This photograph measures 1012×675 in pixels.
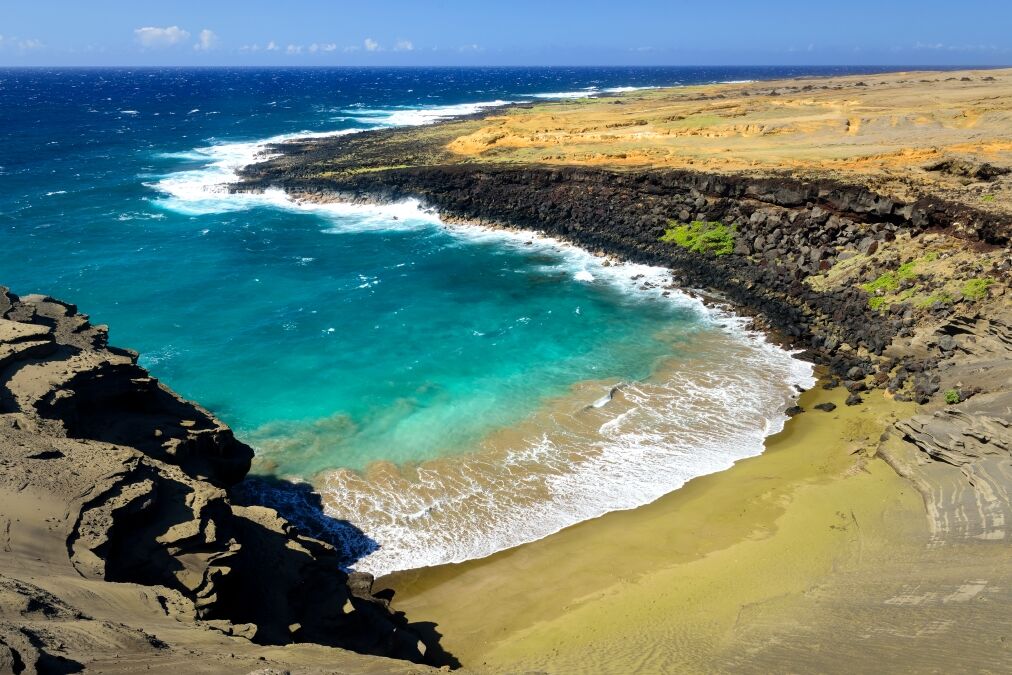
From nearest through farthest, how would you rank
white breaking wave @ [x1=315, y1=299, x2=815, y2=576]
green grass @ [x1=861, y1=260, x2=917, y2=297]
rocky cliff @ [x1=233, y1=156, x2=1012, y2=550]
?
white breaking wave @ [x1=315, y1=299, x2=815, y2=576] < rocky cliff @ [x1=233, y1=156, x2=1012, y2=550] < green grass @ [x1=861, y1=260, x2=917, y2=297]

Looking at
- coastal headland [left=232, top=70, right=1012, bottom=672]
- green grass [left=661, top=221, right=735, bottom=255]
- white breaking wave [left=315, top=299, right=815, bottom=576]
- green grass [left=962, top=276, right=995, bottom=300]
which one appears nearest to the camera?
coastal headland [left=232, top=70, right=1012, bottom=672]

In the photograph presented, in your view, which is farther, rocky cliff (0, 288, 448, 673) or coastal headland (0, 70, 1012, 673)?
coastal headland (0, 70, 1012, 673)

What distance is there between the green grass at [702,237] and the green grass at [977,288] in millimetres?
13441

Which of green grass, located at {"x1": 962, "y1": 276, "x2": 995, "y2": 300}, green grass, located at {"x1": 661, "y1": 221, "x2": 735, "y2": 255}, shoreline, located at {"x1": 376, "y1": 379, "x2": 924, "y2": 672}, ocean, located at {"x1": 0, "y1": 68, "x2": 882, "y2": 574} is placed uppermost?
green grass, located at {"x1": 661, "y1": 221, "x2": 735, "y2": 255}

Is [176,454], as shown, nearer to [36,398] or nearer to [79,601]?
[36,398]

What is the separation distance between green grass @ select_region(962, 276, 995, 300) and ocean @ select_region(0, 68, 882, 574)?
785 cm

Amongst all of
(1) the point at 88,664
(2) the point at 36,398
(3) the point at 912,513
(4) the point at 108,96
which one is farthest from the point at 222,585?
(4) the point at 108,96

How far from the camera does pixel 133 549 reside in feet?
34.9

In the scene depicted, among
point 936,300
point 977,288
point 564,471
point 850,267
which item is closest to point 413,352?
point 564,471

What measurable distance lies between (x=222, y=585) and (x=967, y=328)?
27.5 metres

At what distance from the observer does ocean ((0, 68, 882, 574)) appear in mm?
20328

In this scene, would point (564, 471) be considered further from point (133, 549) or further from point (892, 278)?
point (892, 278)

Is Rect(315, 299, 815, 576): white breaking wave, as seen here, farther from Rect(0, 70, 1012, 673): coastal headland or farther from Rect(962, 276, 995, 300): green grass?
Rect(962, 276, 995, 300): green grass

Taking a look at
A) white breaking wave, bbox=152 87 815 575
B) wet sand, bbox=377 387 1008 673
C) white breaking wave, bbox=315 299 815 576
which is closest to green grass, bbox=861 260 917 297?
white breaking wave, bbox=152 87 815 575
